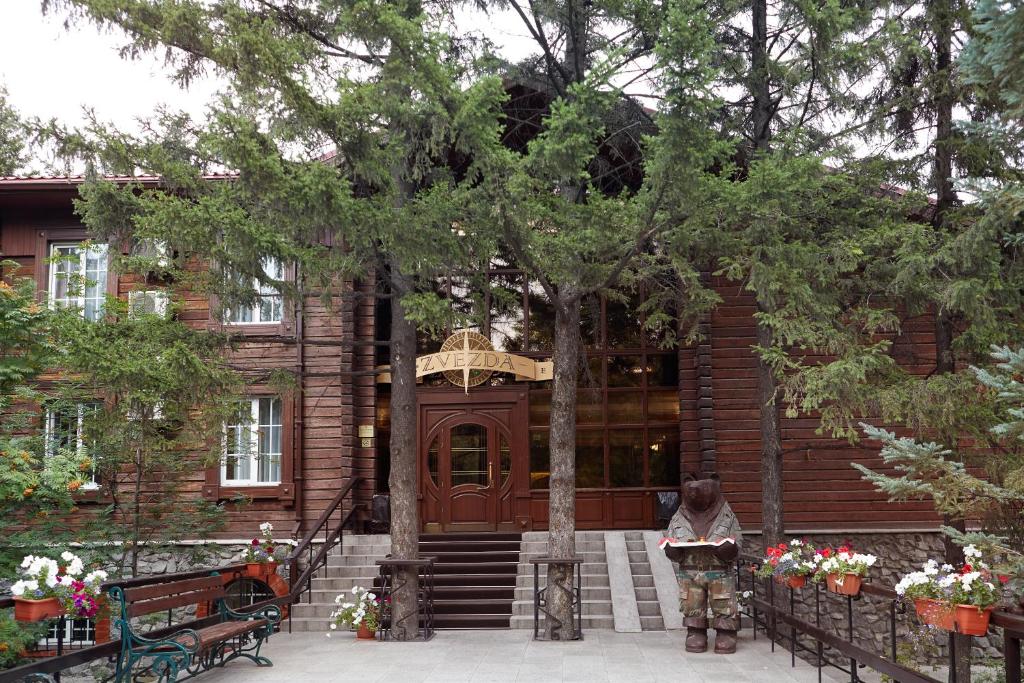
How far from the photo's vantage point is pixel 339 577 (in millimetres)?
12859

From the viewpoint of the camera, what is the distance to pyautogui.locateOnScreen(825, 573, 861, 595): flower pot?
748cm

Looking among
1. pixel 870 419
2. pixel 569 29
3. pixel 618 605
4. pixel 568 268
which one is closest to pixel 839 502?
pixel 870 419

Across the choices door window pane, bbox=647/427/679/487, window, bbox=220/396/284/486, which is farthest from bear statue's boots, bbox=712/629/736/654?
window, bbox=220/396/284/486

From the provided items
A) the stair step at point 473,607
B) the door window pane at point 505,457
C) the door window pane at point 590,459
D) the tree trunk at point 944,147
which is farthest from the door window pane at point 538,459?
the tree trunk at point 944,147

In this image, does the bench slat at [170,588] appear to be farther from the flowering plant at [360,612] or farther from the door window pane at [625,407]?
the door window pane at [625,407]

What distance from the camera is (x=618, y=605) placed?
11266 millimetres

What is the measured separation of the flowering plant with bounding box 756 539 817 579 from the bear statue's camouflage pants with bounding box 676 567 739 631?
1.40 feet

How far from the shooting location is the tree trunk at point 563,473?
1026 cm

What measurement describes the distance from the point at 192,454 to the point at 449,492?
3963 mm

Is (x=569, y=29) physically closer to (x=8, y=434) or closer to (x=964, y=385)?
(x=964, y=385)

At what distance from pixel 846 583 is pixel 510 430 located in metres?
8.03

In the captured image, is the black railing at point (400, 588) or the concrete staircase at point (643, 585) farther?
the concrete staircase at point (643, 585)

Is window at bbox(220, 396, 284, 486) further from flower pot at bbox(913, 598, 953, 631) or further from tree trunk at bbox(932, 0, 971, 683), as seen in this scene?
flower pot at bbox(913, 598, 953, 631)

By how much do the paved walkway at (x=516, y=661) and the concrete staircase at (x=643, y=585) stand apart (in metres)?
0.43
